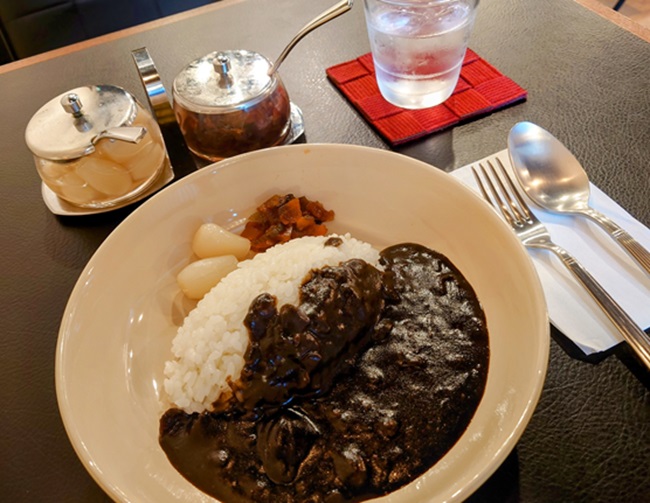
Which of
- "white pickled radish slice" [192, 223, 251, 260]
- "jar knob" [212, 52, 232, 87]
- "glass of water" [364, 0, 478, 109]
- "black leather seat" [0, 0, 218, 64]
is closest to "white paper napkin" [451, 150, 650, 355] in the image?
"glass of water" [364, 0, 478, 109]

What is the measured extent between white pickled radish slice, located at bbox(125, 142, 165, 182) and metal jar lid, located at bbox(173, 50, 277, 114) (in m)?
0.16

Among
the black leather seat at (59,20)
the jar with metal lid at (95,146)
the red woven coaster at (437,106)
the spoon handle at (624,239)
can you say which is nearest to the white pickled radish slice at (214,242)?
the jar with metal lid at (95,146)

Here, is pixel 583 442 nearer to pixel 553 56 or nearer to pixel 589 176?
pixel 589 176

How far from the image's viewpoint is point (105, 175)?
1495mm

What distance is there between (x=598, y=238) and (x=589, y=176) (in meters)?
0.28

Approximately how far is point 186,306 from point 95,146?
0.48m

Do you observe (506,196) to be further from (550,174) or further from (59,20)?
(59,20)

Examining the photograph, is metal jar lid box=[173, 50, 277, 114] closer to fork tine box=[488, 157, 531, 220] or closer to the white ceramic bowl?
the white ceramic bowl

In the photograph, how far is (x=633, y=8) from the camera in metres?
3.96

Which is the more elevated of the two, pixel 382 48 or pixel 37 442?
pixel 382 48

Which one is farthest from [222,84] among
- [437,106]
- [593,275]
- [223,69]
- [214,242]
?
[593,275]

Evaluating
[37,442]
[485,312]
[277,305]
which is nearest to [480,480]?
[485,312]

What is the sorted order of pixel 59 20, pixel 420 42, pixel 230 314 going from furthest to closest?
pixel 59 20, pixel 420 42, pixel 230 314

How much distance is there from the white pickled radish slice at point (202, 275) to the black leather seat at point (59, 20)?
7.21 ft
